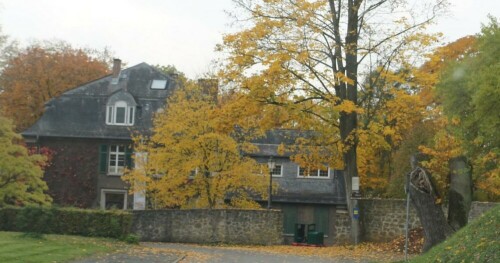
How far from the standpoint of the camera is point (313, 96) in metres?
27.2

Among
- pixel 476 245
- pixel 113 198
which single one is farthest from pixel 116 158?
pixel 476 245

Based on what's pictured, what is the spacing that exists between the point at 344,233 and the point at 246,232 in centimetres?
404

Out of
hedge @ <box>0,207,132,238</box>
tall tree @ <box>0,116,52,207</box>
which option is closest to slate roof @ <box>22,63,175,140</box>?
tall tree @ <box>0,116,52,207</box>

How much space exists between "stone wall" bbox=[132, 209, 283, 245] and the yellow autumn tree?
372 cm

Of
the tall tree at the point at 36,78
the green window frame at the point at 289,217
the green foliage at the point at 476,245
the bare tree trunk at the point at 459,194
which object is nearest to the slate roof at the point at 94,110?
the tall tree at the point at 36,78

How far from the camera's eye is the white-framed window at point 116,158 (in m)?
48.8

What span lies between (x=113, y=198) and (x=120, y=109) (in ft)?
20.1

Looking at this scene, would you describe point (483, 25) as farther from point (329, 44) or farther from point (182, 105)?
point (182, 105)

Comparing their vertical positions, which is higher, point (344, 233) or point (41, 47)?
point (41, 47)

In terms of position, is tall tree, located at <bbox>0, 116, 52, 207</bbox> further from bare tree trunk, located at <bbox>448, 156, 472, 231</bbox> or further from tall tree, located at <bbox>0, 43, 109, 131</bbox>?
tall tree, located at <bbox>0, 43, 109, 131</bbox>

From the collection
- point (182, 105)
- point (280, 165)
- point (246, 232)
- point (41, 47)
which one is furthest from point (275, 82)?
point (41, 47)

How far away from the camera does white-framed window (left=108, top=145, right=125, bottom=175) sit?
48844mm

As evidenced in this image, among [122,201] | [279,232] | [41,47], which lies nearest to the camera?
[279,232]

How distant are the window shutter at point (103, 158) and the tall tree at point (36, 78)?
11.2 metres
